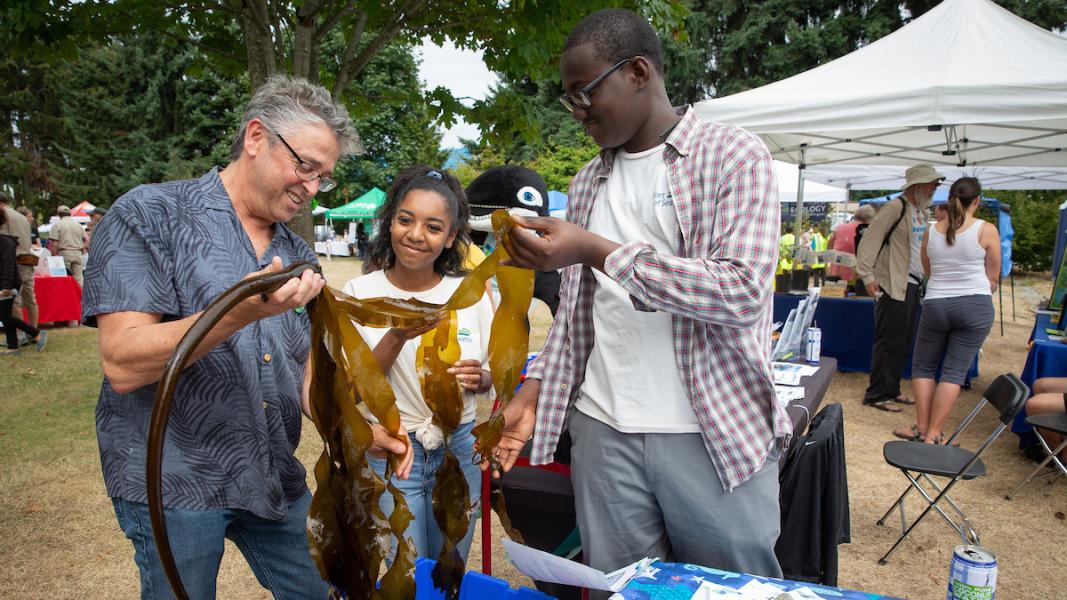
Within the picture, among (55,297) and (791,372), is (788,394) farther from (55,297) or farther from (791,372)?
(55,297)

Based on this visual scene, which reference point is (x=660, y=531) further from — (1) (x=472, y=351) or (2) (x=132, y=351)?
(2) (x=132, y=351)

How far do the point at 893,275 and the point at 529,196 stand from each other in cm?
409

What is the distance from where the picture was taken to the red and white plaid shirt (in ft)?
4.21

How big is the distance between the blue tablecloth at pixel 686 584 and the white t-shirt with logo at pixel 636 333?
307 mm

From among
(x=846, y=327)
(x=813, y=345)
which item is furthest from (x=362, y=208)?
(x=813, y=345)

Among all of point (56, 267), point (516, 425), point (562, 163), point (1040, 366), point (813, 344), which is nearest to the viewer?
point (516, 425)

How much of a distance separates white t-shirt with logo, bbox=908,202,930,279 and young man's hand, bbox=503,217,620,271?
5.81 metres

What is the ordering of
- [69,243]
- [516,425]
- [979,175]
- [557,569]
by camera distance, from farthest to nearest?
[979,175]
[69,243]
[516,425]
[557,569]

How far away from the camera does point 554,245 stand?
1.31 metres

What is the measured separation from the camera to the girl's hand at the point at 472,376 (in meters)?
2.07

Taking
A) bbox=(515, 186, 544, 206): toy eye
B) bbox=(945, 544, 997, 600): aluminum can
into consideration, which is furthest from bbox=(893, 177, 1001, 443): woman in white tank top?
bbox=(945, 544, 997, 600): aluminum can

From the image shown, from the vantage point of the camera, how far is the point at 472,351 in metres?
2.24

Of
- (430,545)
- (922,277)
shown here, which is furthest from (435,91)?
(922,277)

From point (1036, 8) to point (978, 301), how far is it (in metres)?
23.1
